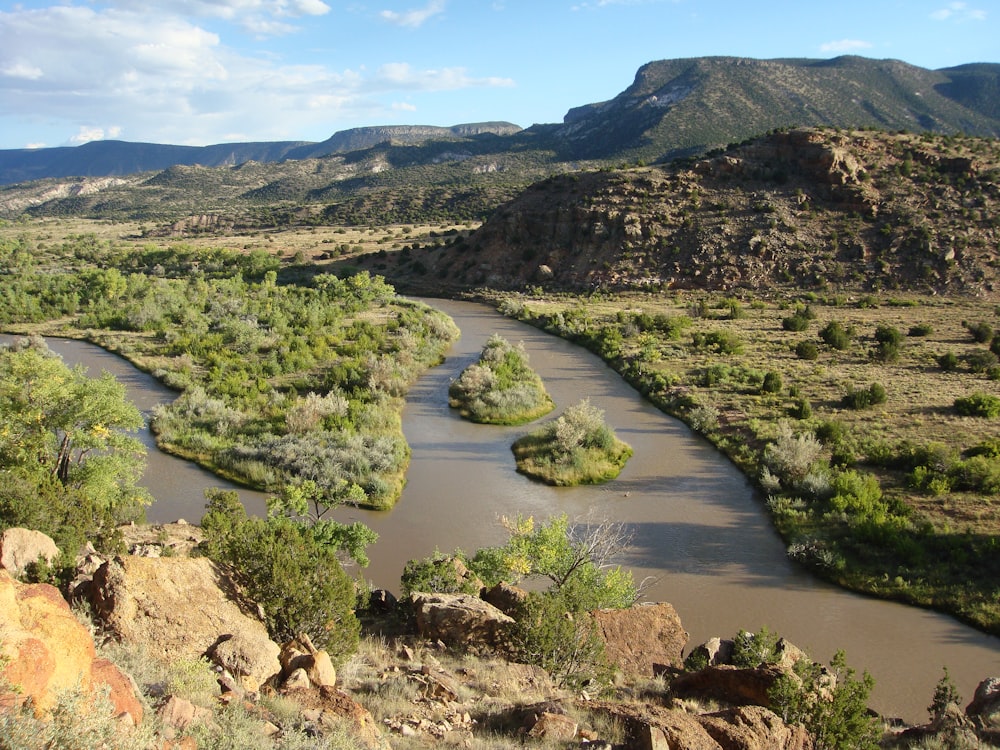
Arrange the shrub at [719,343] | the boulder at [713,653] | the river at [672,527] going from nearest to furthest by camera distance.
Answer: the boulder at [713,653], the river at [672,527], the shrub at [719,343]

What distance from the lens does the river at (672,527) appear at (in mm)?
12633

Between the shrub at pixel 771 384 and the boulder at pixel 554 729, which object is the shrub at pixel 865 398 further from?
Result: the boulder at pixel 554 729

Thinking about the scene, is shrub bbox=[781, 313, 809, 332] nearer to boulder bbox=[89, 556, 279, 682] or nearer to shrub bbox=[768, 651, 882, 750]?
shrub bbox=[768, 651, 882, 750]

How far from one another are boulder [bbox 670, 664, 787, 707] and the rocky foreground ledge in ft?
0.06

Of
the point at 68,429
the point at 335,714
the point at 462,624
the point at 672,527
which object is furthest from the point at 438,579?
the point at 68,429

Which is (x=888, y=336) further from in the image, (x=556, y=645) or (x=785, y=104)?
(x=785, y=104)

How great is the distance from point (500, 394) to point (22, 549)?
65.1ft

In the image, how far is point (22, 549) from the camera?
756 centimetres

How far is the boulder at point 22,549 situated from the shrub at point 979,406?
87.6 feet

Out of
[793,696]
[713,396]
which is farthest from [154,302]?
[793,696]

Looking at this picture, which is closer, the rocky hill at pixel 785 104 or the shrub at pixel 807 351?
the shrub at pixel 807 351

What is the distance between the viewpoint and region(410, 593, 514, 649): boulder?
10078mm

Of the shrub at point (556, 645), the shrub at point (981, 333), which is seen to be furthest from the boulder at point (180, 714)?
the shrub at point (981, 333)

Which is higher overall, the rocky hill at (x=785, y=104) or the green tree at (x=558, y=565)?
the rocky hill at (x=785, y=104)
